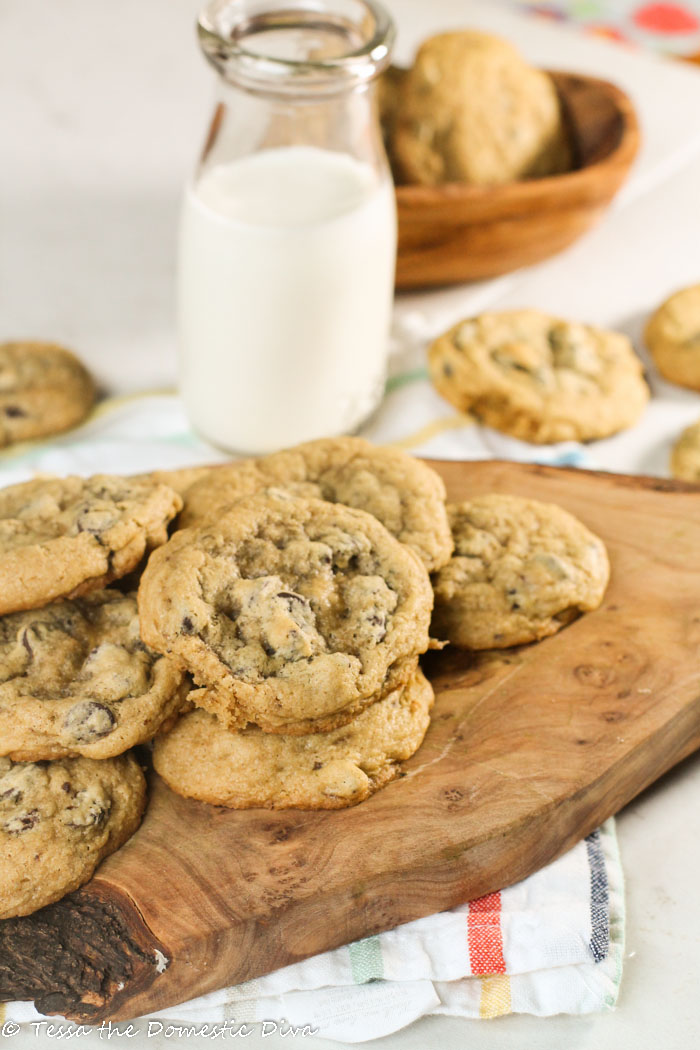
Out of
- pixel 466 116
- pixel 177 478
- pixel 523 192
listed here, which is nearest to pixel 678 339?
pixel 523 192

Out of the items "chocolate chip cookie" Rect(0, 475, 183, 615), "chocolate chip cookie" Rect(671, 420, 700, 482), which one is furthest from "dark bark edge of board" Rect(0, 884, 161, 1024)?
"chocolate chip cookie" Rect(671, 420, 700, 482)

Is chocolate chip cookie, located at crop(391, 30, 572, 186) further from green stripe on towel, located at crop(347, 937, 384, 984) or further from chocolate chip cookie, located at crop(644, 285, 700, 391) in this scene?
green stripe on towel, located at crop(347, 937, 384, 984)

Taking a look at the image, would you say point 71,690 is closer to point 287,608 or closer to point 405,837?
point 287,608

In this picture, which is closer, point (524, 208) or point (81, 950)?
point (81, 950)

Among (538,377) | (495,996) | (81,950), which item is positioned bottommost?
(495,996)

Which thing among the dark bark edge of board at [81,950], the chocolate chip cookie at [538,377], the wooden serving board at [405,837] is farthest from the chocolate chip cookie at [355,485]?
the chocolate chip cookie at [538,377]

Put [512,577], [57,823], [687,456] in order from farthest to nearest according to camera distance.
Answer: [687,456] < [512,577] < [57,823]

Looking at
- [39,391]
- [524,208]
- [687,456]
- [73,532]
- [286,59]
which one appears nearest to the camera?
[73,532]

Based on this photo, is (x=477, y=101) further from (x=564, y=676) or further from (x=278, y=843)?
(x=278, y=843)
